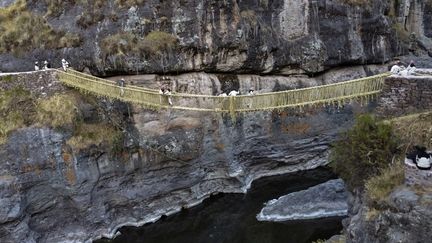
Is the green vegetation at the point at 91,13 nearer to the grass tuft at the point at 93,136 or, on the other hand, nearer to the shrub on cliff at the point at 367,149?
the grass tuft at the point at 93,136

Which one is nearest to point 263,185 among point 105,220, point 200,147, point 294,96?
point 200,147

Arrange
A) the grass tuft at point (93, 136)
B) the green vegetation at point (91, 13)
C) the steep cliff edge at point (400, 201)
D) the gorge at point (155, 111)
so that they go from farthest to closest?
the green vegetation at point (91, 13)
the grass tuft at point (93, 136)
the gorge at point (155, 111)
the steep cliff edge at point (400, 201)

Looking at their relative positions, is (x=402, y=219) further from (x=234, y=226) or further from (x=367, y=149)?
(x=234, y=226)

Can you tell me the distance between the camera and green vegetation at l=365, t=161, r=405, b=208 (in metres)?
12.9

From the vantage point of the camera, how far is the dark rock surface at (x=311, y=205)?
23.4 meters

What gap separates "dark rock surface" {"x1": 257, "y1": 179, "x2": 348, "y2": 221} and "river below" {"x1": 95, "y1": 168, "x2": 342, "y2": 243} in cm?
42

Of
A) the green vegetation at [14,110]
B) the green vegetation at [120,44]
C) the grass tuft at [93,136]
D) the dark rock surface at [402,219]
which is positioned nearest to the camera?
the dark rock surface at [402,219]

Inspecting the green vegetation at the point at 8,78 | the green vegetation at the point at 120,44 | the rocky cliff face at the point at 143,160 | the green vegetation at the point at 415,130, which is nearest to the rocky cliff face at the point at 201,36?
the green vegetation at the point at 120,44

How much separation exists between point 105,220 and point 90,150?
3.50 m

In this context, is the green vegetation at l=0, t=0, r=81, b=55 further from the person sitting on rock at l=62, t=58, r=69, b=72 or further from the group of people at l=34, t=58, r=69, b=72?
the person sitting on rock at l=62, t=58, r=69, b=72

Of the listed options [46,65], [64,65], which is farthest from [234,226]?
[46,65]

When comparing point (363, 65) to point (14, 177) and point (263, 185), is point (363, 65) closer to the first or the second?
point (263, 185)

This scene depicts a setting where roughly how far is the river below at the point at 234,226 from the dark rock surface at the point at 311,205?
1.37 ft

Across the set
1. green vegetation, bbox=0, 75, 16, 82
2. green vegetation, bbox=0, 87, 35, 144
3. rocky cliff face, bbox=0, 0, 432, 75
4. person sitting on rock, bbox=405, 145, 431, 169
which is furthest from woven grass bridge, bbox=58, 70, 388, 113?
person sitting on rock, bbox=405, 145, 431, 169
